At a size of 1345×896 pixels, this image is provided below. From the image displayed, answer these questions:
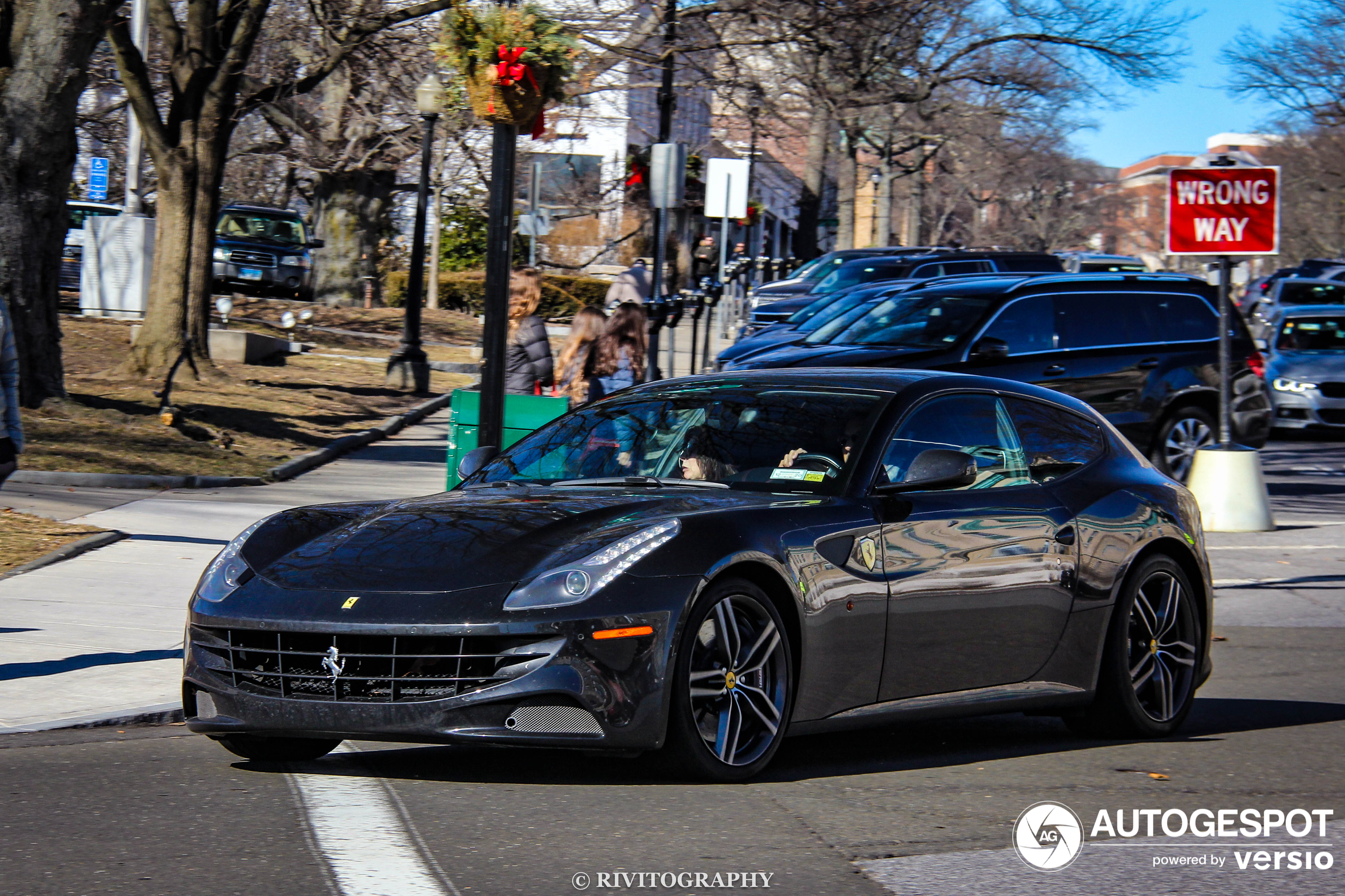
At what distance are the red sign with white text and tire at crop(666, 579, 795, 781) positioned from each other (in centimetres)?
955

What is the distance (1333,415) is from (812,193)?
20.6m

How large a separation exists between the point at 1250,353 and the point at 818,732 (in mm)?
11927

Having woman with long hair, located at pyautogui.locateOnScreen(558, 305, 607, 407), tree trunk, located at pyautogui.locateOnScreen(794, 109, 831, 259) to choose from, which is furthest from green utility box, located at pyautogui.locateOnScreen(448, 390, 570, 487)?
tree trunk, located at pyautogui.locateOnScreen(794, 109, 831, 259)

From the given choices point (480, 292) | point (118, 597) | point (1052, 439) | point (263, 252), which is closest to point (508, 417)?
point (118, 597)

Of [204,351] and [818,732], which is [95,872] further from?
[204,351]

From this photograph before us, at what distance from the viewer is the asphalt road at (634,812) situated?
14.9ft

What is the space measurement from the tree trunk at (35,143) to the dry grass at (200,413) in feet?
2.23

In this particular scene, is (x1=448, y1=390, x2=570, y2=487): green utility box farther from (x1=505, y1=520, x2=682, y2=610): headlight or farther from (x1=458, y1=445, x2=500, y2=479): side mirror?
(x1=505, y1=520, x2=682, y2=610): headlight

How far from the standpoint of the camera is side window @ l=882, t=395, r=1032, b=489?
6.46 m

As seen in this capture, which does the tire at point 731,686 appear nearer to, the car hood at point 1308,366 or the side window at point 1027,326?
the side window at point 1027,326

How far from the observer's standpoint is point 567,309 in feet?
150

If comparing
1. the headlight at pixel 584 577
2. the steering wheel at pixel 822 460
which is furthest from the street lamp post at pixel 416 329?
the headlight at pixel 584 577

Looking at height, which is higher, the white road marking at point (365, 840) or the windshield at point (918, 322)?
the windshield at point (918, 322)

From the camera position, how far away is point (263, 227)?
120 feet
